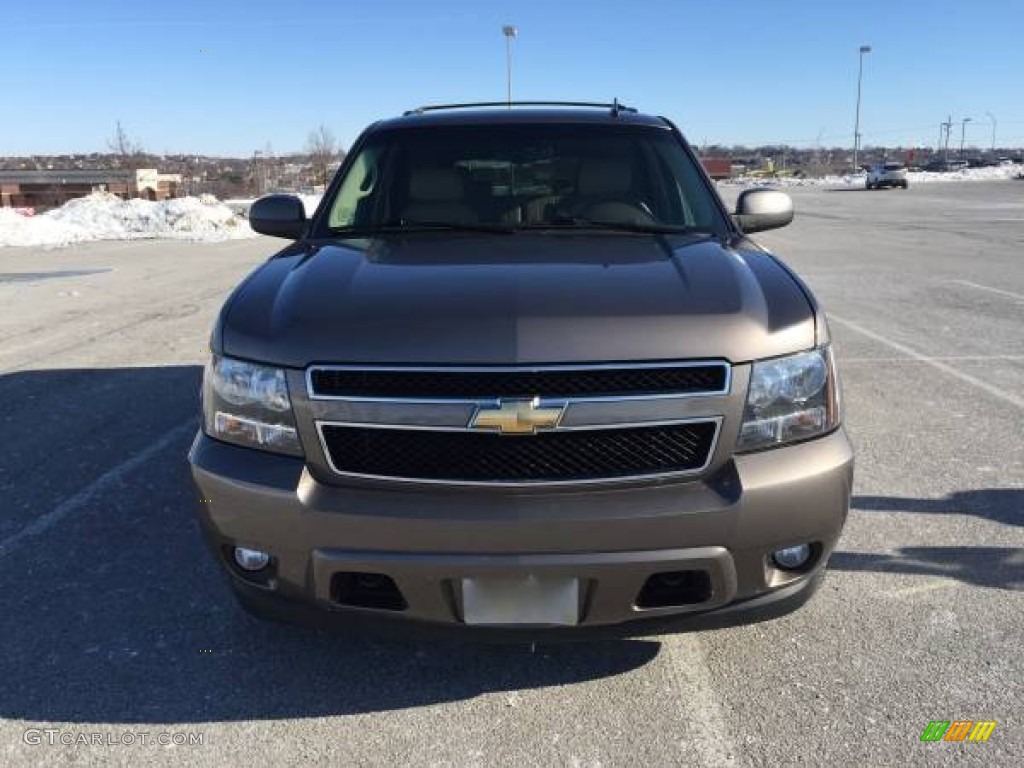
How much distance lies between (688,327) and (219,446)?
143cm

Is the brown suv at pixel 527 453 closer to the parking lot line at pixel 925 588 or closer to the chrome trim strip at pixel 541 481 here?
the chrome trim strip at pixel 541 481

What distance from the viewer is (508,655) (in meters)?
2.82

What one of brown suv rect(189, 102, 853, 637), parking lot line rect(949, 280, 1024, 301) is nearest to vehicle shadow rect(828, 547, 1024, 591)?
brown suv rect(189, 102, 853, 637)

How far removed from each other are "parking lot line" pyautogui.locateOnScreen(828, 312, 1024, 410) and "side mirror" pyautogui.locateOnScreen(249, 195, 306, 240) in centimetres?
465

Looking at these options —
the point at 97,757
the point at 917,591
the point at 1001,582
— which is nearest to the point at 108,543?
the point at 97,757

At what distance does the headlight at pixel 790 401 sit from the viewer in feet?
7.83

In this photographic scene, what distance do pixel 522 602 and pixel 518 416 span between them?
19.9 inches

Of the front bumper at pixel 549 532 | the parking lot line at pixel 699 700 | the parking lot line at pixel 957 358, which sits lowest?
the parking lot line at pixel 699 700

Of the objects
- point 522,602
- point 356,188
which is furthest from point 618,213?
point 522,602

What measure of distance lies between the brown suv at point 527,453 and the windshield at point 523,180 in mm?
1091

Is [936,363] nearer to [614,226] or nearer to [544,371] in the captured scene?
[614,226]

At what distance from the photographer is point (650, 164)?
3939 mm

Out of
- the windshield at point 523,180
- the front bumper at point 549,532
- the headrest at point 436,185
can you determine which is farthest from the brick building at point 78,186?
the front bumper at point 549,532

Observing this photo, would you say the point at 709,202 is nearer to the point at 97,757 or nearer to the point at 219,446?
the point at 219,446
